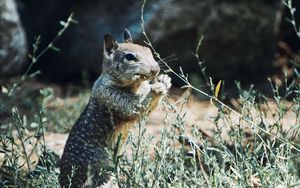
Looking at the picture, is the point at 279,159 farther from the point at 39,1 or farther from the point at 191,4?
the point at 39,1

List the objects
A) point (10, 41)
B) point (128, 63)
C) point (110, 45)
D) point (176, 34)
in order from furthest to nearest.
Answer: point (176, 34), point (10, 41), point (110, 45), point (128, 63)

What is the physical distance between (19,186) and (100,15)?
500cm

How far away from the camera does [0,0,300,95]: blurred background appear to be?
9.77 m

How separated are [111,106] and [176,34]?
14.2 feet

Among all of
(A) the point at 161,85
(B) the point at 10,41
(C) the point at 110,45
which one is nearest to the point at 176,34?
(B) the point at 10,41

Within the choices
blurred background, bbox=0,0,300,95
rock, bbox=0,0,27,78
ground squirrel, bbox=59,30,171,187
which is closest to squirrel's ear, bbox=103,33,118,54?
ground squirrel, bbox=59,30,171,187

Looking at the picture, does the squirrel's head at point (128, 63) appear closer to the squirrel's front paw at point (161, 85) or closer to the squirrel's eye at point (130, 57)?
the squirrel's eye at point (130, 57)

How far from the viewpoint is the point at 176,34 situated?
9.87 m

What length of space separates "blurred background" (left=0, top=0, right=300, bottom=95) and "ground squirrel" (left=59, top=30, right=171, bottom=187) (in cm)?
365

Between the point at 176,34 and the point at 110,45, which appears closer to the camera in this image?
the point at 110,45

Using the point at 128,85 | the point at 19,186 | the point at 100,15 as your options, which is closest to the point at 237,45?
the point at 100,15

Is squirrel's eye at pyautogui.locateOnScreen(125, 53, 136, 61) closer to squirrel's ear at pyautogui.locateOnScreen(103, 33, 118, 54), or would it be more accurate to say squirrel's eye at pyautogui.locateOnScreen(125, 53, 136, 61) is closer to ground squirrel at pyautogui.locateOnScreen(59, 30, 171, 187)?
ground squirrel at pyautogui.locateOnScreen(59, 30, 171, 187)

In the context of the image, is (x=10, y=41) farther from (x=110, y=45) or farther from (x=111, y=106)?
(x=111, y=106)

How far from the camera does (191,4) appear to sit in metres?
9.78
